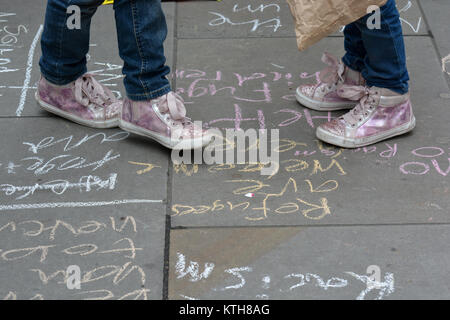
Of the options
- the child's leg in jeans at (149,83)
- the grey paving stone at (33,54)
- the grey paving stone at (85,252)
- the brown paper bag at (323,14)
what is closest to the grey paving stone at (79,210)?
the grey paving stone at (85,252)

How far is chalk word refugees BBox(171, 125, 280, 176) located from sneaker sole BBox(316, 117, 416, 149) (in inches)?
8.4

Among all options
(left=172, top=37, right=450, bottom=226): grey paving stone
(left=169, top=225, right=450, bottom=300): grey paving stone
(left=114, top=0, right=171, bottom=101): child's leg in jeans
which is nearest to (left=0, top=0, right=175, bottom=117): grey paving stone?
(left=172, top=37, right=450, bottom=226): grey paving stone

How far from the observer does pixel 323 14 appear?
3.02m

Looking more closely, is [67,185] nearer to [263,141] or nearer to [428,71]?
[263,141]

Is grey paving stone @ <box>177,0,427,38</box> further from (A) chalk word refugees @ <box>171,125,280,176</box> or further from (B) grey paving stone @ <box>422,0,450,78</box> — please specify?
(A) chalk word refugees @ <box>171,125,280,176</box>

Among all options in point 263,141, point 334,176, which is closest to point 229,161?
point 263,141

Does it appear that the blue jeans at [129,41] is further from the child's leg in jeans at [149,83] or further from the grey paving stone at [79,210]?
→ the grey paving stone at [79,210]

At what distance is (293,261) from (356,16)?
1054mm

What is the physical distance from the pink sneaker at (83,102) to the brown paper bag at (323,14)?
988mm

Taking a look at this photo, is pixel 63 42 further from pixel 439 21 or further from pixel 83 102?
pixel 439 21

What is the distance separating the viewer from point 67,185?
10.2 feet

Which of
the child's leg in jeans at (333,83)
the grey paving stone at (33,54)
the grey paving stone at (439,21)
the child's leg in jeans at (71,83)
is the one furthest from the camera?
the grey paving stone at (439,21)

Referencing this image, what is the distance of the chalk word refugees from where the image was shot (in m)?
3.28

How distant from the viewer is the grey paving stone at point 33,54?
12.4ft
